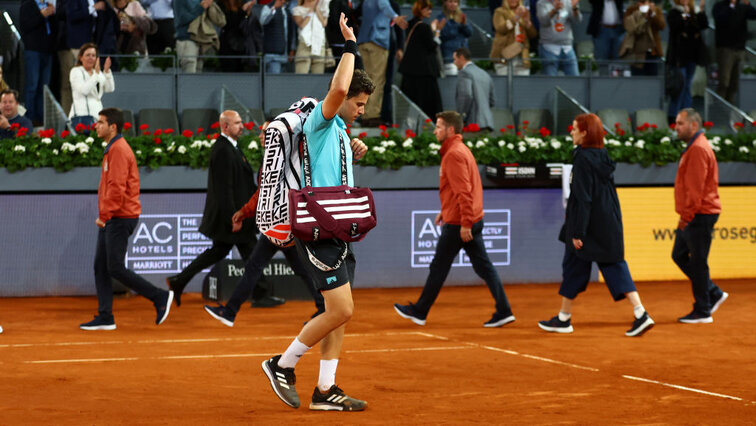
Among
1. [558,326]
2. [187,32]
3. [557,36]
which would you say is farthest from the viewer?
[557,36]

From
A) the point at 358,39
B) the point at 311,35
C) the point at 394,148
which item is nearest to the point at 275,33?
the point at 311,35

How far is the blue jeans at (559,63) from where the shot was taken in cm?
1891

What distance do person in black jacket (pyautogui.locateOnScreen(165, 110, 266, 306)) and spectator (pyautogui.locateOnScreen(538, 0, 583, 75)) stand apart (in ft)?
27.9

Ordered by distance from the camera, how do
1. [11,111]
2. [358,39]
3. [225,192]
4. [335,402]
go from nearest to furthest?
[335,402] < [225,192] < [11,111] < [358,39]

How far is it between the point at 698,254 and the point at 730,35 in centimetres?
957

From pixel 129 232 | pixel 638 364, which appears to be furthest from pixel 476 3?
pixel 638 364

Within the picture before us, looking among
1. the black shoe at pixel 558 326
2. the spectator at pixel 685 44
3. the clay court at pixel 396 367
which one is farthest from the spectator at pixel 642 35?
the black shoe at pixel 558 326

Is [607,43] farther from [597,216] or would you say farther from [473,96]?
[597,216]

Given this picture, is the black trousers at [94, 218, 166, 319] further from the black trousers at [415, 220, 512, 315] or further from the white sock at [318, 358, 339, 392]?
the white sock at [318, 358, 339, 392]

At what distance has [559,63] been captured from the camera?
1906 cm

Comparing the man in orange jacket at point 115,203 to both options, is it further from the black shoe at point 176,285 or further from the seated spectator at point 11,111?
the seated spectator at point 11,111

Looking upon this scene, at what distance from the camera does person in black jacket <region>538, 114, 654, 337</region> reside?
408 inches

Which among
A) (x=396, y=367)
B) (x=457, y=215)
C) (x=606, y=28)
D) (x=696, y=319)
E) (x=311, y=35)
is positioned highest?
(x=606, y=28)

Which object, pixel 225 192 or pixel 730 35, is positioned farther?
pixel 730 35
